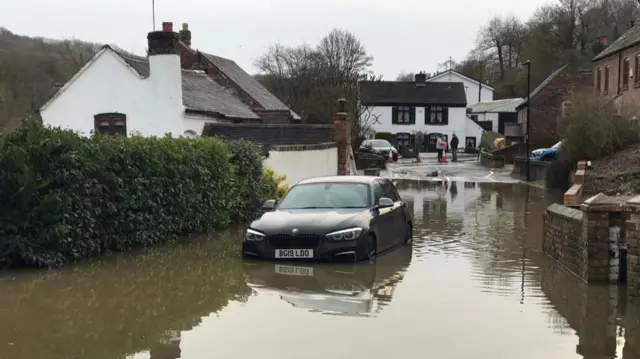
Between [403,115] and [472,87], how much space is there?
2593cm

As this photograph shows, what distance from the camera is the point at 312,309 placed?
7938 millimetres

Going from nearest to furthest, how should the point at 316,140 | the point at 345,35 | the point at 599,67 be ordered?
the point at 316,140
the point at 599,67
the point at 345,35

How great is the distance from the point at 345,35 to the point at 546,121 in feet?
77.7

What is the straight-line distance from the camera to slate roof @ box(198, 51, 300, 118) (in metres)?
39.0

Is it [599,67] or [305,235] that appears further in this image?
[599,67]

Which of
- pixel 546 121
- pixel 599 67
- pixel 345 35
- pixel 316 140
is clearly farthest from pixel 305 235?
pixel 345 35

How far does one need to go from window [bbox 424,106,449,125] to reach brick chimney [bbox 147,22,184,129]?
182 ft

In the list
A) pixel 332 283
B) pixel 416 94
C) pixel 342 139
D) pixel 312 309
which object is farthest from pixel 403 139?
pixel 312 309

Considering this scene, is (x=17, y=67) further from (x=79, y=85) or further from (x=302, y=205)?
(x=302, y=205)

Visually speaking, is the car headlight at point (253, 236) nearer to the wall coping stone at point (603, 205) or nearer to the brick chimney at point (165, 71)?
the wall coping stone at point (603, 205)

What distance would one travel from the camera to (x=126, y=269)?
10.5 m

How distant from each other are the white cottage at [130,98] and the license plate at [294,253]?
41.1 ft

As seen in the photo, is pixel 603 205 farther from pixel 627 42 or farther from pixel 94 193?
pixel 627 42

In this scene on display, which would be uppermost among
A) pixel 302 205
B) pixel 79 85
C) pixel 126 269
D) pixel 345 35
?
pixel 345 35
